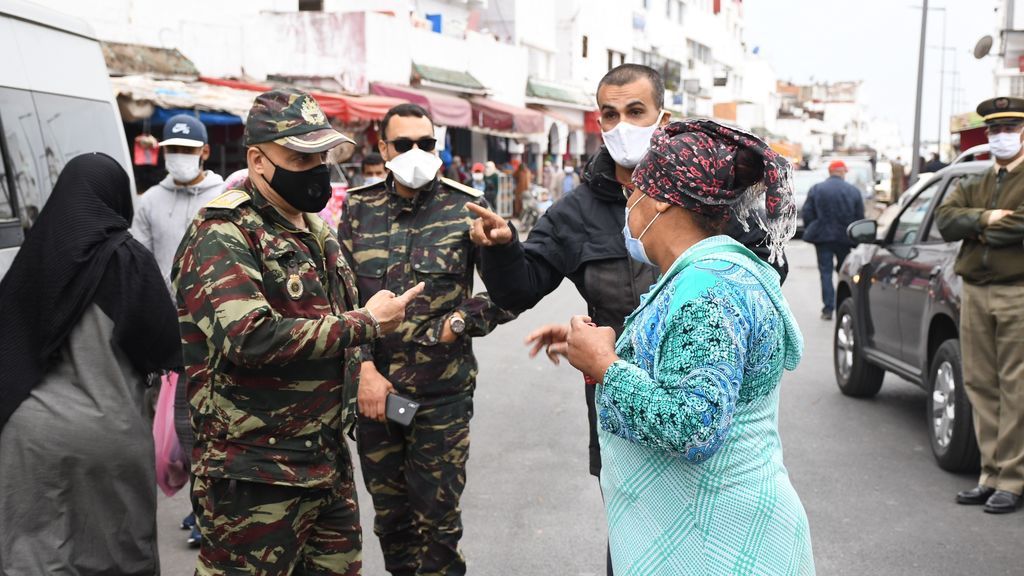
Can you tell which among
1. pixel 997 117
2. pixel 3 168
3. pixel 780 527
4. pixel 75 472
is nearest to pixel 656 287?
pixel 780 527

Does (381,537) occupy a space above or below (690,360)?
below

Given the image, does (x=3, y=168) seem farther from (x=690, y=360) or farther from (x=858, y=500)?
(x=858, y=500)

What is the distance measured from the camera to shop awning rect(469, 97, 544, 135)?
88.4 feet

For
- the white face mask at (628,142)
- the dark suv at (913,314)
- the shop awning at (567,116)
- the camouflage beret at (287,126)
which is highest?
the camouflage beret at (287,126)

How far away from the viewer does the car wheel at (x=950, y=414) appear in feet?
21.4

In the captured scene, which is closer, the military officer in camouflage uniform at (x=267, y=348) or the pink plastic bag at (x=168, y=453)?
the military officer in camouflage uniform at (x=267, y=348)

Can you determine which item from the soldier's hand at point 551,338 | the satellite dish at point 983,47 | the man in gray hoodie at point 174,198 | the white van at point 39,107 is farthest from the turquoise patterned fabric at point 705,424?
Answer: the satellite dish at point 983,47

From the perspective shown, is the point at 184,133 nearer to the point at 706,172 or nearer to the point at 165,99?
the point at 706,172

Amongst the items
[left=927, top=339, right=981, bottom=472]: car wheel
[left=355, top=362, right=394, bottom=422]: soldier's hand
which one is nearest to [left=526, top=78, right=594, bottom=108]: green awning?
[left=927, top=339, right=981, bottom=472]: car wheel

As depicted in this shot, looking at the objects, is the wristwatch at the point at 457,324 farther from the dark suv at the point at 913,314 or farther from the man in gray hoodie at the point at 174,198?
the dark suv at the point at 913,314

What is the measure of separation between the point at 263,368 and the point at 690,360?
150 centimetres

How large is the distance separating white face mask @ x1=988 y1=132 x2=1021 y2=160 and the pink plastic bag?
14.8 feet

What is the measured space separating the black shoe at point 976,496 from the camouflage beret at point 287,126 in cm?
439

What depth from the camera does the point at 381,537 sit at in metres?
4.49
